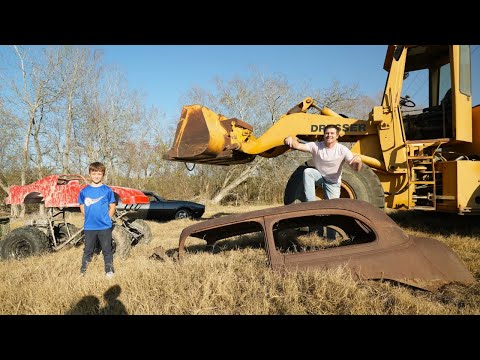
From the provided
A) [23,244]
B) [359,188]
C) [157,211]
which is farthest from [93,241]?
[157,211]

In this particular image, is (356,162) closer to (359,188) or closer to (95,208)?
(359,188)

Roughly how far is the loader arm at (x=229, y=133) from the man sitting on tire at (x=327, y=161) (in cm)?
194

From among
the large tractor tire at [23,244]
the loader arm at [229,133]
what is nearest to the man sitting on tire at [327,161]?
the loader arm at [229,133]

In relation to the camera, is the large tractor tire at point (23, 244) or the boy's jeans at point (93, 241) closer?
the boy's jeans at point (93, 241)

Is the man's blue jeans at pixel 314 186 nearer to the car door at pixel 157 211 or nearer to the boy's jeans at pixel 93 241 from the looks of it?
the boy's jeans at pixel 93 241

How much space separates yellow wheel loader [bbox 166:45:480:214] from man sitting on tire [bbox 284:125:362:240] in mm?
1069

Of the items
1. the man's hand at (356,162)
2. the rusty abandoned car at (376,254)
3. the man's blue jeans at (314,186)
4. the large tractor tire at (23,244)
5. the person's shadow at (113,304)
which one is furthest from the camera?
the large tractor tire at (23,244)

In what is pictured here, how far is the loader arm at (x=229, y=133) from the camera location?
5992 millimetres

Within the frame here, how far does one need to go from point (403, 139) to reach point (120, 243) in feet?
16.9

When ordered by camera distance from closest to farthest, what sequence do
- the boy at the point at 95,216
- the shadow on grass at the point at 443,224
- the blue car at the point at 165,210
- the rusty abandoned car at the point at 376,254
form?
the rusty abandoned car at the point at 376,254, the boy at the point at 95,216, the shadow on grass at the point at 443,224, the blue car at the point at 165,210

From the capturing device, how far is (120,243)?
4.89 meters

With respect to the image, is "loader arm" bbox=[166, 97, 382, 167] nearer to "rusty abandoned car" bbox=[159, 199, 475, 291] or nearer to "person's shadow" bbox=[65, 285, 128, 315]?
"rusty abandoned car" bbox=[159, 199, 475, 291]

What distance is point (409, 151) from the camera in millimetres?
5465
